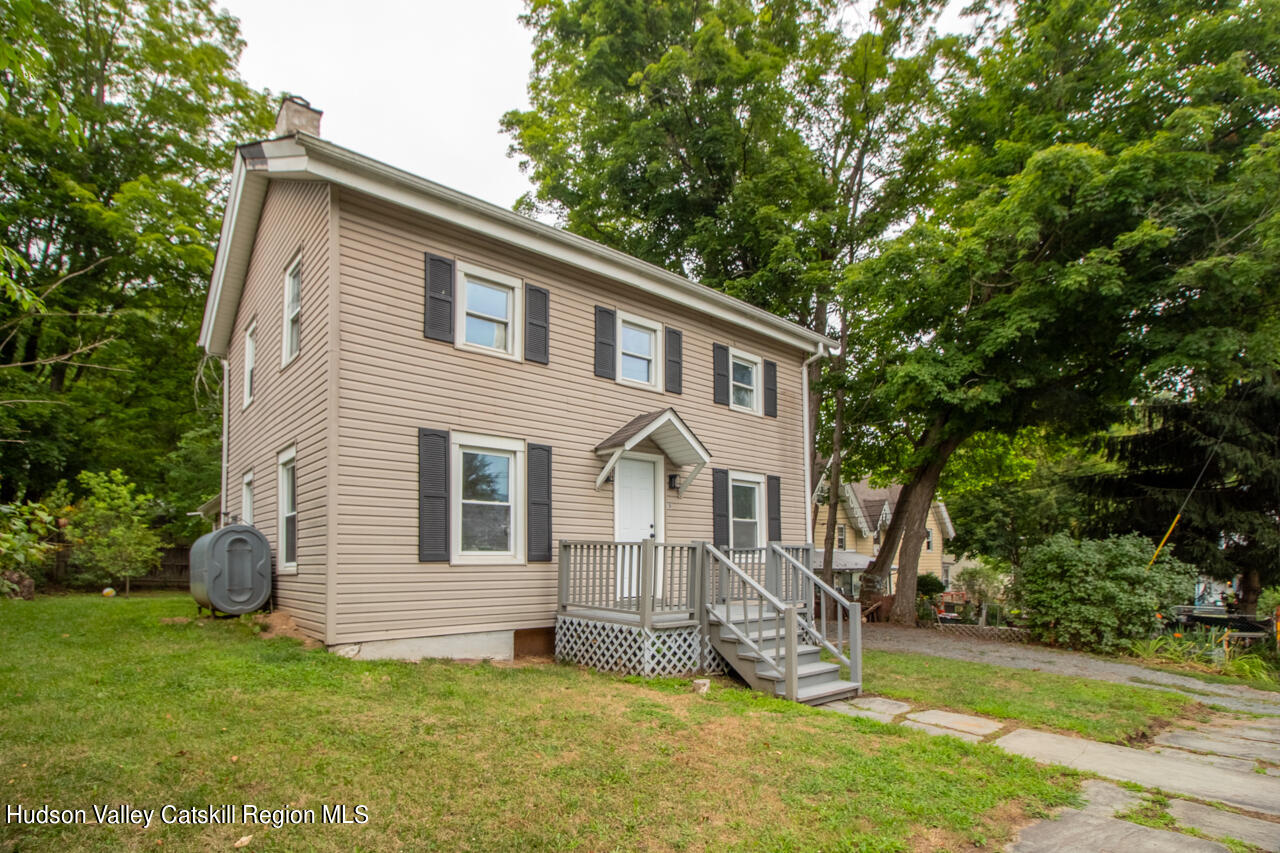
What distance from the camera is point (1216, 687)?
9.11 metres

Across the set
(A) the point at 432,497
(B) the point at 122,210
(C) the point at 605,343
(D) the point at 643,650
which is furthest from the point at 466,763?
(B) the point at 122,210

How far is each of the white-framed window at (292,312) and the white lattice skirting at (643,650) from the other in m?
4.94

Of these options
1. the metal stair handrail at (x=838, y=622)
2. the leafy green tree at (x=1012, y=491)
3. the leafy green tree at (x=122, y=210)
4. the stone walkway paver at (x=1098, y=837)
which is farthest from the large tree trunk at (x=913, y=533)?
the leafy green tree at (x=122, y=210)

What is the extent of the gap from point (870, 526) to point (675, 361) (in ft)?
70.0

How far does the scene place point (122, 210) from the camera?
17.2 meters

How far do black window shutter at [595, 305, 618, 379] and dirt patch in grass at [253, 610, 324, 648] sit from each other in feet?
15.7

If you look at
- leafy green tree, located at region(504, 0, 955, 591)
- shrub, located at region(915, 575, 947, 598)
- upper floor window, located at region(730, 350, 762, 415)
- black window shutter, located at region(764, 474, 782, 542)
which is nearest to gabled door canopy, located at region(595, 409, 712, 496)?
upper floor window, located at region(730, 350, 762, 415)

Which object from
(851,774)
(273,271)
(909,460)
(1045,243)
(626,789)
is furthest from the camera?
A: (909,460)

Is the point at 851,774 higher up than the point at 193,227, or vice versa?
the point at 193,227

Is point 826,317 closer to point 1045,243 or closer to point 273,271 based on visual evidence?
point 1045,243

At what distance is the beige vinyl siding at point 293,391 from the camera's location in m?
7.68

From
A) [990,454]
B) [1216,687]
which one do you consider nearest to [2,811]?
[1216,687]

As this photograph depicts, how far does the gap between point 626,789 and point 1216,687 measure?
8.95m

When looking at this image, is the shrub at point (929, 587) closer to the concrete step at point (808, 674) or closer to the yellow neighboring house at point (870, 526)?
the yellow neighboring house at point (870, 526)
